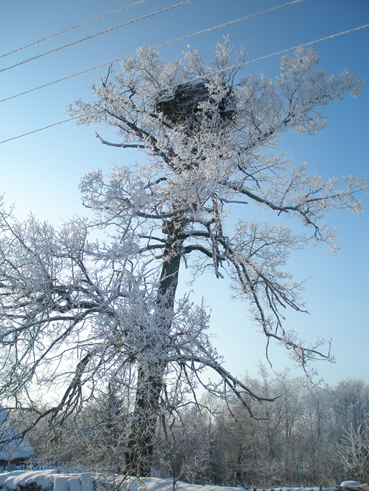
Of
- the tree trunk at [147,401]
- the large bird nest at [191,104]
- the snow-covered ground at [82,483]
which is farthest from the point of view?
the large bird nest at [191,104]

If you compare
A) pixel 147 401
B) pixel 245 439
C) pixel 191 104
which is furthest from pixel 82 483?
pixel 245 439

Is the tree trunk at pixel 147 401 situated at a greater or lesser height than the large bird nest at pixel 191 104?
lesser

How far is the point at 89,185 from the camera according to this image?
6160mm

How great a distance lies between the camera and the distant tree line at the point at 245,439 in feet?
15.2

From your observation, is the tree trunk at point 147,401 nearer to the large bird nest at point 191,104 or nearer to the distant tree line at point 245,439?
the distant tree line at point 245,439

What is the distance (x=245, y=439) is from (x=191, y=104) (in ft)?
63.2

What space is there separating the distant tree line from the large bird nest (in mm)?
5950

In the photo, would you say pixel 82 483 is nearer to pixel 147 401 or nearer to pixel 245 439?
pixel 147 401

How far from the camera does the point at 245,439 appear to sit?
63.1ft

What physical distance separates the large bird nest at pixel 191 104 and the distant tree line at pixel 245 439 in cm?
595

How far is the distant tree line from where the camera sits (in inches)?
182

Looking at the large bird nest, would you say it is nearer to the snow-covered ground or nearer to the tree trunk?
the tree trunk

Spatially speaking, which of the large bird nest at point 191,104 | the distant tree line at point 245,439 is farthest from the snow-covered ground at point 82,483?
the large bird nest at point 191,104

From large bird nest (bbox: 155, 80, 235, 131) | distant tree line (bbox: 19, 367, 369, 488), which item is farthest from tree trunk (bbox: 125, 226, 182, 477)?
large bird nest (bbox: 155, 80, 235, 131)
